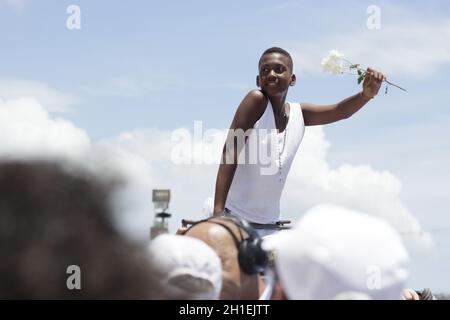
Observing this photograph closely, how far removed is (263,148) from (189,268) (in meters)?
1.98

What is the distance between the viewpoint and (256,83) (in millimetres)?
4555

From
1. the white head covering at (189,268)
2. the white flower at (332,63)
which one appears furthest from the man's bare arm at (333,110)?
the white head covering at (189,268)

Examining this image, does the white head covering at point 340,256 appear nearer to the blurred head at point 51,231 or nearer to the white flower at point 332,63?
the blurred head at point 51,231

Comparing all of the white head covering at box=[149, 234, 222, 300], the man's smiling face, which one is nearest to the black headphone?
the white head covering at box=[149, 234, 222, 300]

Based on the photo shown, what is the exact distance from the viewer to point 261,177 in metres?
4.26

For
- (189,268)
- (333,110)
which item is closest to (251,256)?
(189,268)

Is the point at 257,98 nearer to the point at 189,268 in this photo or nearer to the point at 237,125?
the point at 237,125

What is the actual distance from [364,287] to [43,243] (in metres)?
1.10

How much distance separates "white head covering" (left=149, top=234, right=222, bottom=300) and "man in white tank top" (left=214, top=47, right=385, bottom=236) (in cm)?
158

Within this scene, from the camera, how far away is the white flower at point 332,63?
4.64m
